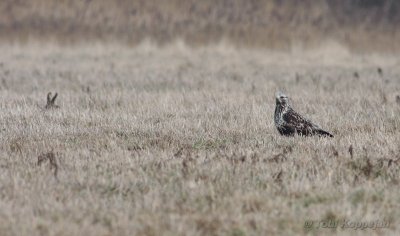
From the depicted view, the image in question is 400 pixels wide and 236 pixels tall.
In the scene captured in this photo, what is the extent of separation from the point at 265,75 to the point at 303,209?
1476 centimetres

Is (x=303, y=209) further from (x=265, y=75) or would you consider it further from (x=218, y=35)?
(x=218, y=35)

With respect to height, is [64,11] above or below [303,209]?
above

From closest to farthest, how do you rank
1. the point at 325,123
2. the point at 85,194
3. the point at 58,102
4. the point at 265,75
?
the point at 85,194, the point at 325,123, the point at 58,102, the point at 265,75

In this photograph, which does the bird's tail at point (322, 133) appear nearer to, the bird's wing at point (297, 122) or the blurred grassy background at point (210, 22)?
the bird's wing at point (297, 122)

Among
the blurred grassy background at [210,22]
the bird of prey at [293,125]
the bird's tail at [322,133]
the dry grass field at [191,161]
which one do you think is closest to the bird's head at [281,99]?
the bird of prey at [293,125]

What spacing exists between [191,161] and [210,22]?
26617 mm

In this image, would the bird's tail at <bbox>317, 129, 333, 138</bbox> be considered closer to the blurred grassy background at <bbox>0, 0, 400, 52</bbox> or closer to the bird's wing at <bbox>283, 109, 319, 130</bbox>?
the bird's wing at <bbox>283, 109, 319, 130</bbox>

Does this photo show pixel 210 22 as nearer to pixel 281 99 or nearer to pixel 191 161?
pixel 281 99

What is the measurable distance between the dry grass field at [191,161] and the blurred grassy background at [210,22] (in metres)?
14.8

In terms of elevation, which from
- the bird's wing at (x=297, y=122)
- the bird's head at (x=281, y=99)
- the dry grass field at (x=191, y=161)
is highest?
the bird's head at (x=281, y=99)

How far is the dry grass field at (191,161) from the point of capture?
631 centimetres

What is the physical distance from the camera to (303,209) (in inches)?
259

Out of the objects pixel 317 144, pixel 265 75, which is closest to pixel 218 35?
pixel 265 75

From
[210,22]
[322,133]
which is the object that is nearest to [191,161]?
[322,133]
